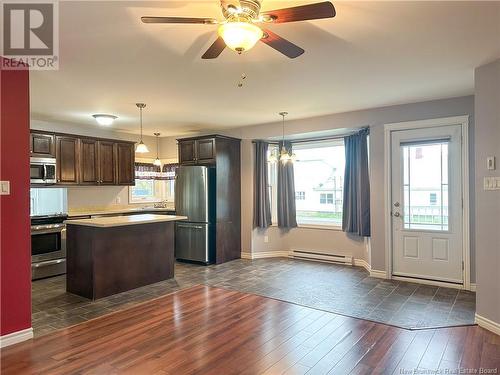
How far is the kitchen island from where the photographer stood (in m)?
3.99

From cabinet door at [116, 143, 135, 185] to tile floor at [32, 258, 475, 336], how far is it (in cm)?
207

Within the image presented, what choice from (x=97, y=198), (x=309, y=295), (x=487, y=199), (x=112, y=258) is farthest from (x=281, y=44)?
(x=97, y=198)

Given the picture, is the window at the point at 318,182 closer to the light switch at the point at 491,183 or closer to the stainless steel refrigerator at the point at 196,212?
the stainless steel refrigerator at the point at 196,212

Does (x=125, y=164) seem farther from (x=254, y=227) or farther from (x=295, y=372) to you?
(x=295, y=372)

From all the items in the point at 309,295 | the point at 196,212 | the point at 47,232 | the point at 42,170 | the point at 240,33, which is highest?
the point at 240,33

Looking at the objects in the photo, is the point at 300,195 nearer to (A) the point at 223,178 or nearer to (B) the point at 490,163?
(A) the point at 223,178

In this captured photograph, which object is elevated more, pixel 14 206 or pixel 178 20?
pixel 178 20

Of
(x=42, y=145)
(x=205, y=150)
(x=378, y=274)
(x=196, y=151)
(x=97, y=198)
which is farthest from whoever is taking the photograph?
(x=97, y=198)

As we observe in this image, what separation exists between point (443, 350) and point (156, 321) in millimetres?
2606

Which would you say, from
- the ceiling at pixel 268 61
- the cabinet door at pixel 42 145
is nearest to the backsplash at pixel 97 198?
the cabinet door at pixel 42 145

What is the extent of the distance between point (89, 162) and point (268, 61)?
13.7 ft

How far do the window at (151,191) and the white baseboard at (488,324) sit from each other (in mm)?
5946

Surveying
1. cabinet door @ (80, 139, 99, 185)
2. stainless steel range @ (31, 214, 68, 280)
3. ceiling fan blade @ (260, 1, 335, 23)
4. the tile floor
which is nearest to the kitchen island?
the tile floor

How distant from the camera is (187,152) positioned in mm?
6219
